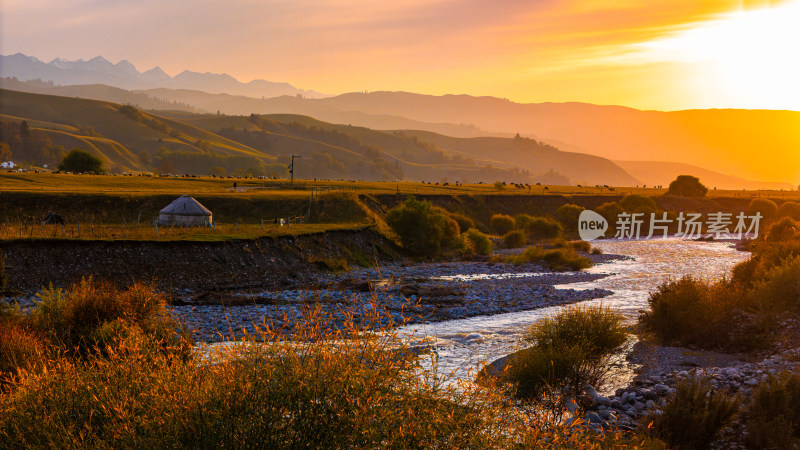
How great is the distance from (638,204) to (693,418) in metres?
97.8

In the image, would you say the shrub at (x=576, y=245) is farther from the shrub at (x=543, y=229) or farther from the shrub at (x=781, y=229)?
the shrub at (x=781, y=229)

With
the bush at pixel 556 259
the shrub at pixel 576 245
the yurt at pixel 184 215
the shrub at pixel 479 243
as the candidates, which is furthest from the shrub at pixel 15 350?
the shrub at pixel 576 245

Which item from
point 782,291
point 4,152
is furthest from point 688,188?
point 4,152

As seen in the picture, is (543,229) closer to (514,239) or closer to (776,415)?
(514,239)

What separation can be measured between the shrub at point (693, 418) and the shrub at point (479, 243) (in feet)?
166

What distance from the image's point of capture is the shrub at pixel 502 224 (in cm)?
8506

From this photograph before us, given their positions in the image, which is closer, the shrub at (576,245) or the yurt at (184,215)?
the yurt at (184,215)

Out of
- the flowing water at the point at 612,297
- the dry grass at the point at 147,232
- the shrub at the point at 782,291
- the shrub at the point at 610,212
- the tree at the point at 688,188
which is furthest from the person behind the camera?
the tree at the point at 688,188

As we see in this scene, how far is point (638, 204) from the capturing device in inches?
4109

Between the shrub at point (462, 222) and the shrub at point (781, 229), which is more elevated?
the shrub at point (781, 229)

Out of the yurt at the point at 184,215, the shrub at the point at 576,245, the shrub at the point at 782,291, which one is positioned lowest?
the shrub at the point at 576,245

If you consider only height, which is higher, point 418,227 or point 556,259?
point 418,227

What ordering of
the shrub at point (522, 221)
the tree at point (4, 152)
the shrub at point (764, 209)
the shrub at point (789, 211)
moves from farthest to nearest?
1. the tree at point (4, 152)
2. the shrub at point (764, 209)
3. the shrub at point (789, 211)
4. the shrub at point (522, 221)

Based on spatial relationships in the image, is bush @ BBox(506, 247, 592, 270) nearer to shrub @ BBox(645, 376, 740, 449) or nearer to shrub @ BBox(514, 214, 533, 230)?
shrub @ BBox(514, 214, 533, 230)
